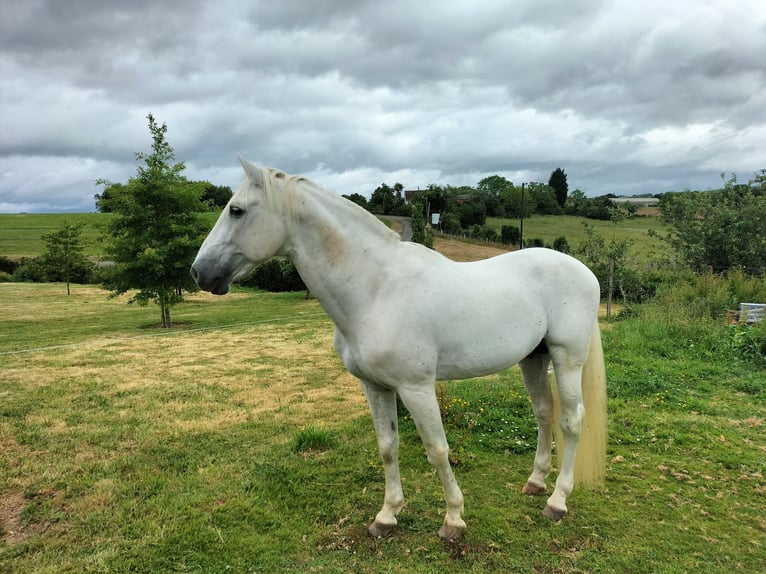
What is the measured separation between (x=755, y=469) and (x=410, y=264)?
365 centimetres

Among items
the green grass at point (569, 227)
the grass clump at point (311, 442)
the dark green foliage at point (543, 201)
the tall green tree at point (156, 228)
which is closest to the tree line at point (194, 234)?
the tall green tree at point (156, 228)

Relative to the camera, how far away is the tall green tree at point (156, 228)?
12031 mm

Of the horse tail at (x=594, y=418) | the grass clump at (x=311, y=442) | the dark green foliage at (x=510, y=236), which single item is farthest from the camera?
the dark green foliage at (x=510, y=236)

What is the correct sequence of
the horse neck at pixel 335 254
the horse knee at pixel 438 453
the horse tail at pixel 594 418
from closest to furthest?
the horse neck at pixel 335 254 → the horse knee at pixel 438 453 → the horse tail at pixel 594 418

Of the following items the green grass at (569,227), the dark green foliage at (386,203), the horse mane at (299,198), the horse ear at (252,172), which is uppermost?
the dark green foliage at (386,203)

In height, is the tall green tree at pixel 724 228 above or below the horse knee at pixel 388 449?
above

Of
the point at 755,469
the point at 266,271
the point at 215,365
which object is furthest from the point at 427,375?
the point at 266,271

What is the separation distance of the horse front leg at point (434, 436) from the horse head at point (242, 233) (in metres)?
1.11

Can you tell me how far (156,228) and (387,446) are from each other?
11580 millimetres

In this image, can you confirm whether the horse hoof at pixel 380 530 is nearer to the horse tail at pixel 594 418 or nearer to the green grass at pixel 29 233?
the horse tail at pixel 594 418

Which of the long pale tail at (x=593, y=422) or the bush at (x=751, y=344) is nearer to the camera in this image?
the long pale tail at (x=593, y=422)

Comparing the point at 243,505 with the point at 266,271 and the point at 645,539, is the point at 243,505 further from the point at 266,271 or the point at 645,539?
the point at 266,271

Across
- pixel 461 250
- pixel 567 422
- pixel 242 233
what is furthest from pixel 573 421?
pixel 461 250

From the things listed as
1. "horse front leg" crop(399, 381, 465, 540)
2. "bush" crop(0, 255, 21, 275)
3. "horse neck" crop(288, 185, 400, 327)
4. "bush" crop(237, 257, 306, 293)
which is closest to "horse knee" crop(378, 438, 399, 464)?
"horse front leg" crop(399, 381, 465, 540)
